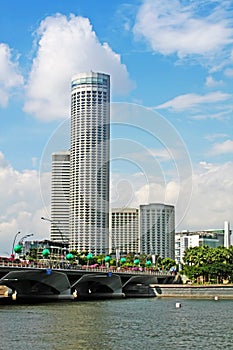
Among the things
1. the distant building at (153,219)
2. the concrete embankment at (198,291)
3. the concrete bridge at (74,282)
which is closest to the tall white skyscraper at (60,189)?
the distant building at (153,219)

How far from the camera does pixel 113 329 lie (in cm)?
5459

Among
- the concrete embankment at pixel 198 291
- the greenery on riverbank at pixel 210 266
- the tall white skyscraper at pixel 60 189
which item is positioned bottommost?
the concrete embankment at pixel 198 291

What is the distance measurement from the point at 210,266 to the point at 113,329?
78.3 m

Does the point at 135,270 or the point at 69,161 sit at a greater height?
the point at 69,161

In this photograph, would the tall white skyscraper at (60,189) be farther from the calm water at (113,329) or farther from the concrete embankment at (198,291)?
the calm water at (113,329)

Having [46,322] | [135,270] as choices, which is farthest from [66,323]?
[135,270]

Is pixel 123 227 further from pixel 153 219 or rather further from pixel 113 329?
pixel 113 329

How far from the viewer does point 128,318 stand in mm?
65250

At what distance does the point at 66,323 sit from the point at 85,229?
362 feet

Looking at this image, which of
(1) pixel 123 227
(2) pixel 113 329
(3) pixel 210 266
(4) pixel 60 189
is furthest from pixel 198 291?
(1) pixel 123 227

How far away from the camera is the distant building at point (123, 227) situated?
174m

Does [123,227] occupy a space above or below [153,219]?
below

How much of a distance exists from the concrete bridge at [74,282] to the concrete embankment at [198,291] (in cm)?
331

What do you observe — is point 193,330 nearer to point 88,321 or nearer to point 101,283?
point 88,321
